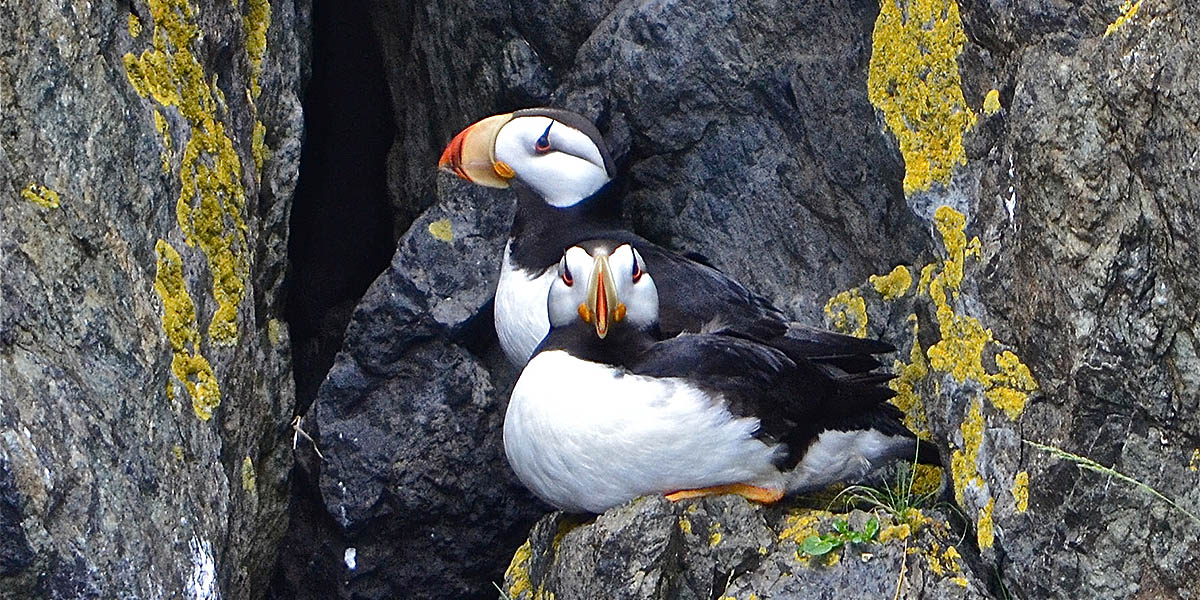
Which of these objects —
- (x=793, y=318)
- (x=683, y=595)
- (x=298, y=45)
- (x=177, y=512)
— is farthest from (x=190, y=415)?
(x=793, y=318)

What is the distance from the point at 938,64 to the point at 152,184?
205 cm

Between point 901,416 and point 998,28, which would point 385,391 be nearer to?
point 901,416

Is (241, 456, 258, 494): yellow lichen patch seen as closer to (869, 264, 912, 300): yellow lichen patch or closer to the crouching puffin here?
the crouching puffin

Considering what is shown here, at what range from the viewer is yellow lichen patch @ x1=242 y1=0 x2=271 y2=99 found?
4.82m

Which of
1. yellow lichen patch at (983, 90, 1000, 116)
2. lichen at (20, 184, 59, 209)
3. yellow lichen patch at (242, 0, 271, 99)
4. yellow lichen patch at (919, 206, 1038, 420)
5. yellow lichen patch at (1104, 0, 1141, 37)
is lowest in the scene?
yellow lichen patch at (919, 206, 1038, 420)

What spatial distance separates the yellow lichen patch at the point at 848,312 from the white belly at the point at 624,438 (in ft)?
2.63

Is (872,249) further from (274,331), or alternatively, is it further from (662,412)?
(274,331)

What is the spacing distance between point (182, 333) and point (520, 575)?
4.02 ft

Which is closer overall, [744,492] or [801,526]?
[801,526]

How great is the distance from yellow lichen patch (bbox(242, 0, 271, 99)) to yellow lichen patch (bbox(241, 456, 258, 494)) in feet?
3.62

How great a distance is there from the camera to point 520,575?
14.8 feet

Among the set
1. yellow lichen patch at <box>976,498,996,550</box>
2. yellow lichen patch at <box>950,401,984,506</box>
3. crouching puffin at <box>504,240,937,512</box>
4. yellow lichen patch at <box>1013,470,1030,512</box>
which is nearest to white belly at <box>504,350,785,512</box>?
crouching puffin at <box>504,240,937,512</box>

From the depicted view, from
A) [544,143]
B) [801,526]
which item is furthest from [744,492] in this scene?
[544,143]

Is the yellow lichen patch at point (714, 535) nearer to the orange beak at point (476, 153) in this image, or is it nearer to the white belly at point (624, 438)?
the white belly at point (624, 438)
